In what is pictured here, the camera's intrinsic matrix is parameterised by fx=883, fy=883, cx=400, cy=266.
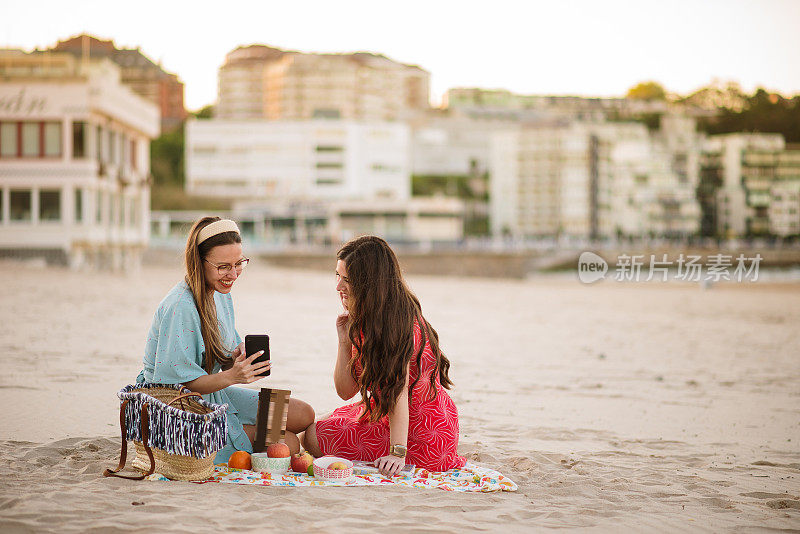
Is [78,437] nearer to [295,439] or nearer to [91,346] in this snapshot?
[295,439]

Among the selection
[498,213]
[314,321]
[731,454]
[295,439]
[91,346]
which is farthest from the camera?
[498,213]

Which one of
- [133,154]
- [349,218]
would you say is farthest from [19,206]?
[349,218]

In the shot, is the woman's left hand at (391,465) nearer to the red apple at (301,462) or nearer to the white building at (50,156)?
the red apple at (301,462)

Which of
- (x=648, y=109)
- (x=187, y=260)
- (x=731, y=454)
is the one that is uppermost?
(x=648, y=109)

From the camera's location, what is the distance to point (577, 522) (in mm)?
3947

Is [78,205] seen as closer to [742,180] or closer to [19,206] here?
[19,206]

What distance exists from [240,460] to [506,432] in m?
2.20

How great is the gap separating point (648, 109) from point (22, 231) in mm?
132673

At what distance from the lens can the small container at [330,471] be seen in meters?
4.39

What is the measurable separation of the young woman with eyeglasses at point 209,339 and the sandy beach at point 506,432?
1.61 feet

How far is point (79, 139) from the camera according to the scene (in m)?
26.3

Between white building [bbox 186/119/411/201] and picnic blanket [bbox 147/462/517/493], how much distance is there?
268 ft

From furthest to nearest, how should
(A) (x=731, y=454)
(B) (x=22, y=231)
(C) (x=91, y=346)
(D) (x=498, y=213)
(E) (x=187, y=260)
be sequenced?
(D) (x=498, y=213), (B) (x=22, y=231), (C) (x=91, y=346), (A) (x=731, y=454), (E) (x=187, y=260)

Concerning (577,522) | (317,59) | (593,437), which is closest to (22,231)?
(593,437)
